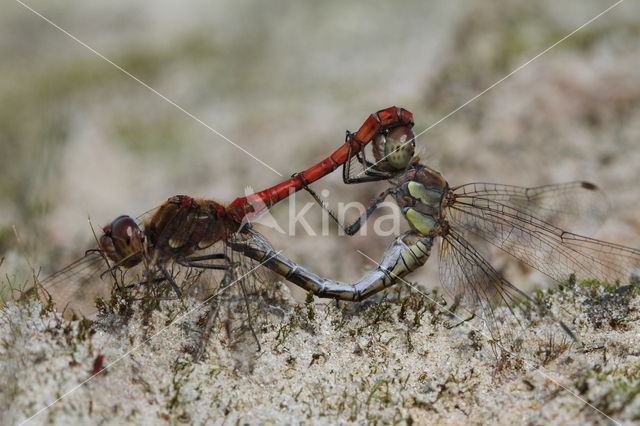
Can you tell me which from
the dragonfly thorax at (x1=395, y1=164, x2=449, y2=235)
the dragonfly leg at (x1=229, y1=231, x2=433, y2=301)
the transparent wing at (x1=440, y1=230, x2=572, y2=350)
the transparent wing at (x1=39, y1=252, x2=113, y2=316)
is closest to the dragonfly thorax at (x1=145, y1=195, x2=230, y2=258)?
the dragonfly leg at (x1=229, y1=231, x2=433, y2=301)

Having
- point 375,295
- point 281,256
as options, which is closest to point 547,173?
point 375,295

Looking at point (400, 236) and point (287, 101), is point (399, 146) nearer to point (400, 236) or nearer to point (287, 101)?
point (400, 236)

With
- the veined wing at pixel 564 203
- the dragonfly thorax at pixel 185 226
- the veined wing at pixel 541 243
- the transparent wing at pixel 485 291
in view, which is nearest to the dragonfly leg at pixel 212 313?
the dragonfly thorax at pixel 185 226

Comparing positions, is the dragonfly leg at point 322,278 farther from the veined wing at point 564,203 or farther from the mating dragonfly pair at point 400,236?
the veined wing at point 564,203

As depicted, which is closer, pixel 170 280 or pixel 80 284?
pixel 80 284

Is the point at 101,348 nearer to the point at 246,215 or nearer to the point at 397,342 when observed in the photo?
the point at 246,215

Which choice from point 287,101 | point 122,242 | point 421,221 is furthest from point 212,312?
point 287,101

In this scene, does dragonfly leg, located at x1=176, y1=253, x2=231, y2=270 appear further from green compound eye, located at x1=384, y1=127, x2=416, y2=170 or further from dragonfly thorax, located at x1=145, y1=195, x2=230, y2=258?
green compound eye, located at x1=384, y1=127, x2=416, y2=170
